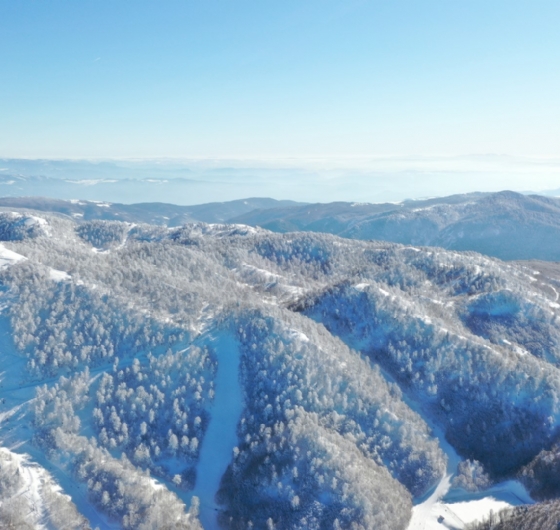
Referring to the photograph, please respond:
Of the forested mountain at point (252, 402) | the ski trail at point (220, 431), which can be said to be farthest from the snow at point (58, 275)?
the ski trail at point (220, 431)

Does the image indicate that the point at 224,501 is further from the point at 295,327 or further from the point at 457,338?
the point at 457,338

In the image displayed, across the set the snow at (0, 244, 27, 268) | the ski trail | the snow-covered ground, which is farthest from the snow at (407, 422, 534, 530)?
the snow at (0, 244, 27, 268)

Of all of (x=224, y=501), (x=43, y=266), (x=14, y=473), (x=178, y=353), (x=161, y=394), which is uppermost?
(x=43, y=266)

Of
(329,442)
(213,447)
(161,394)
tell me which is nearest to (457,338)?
(329,442)

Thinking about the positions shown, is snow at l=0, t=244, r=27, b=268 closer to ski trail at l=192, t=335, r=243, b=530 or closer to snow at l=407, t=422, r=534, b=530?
ski trail at l=192, t=335, r=243, b=530

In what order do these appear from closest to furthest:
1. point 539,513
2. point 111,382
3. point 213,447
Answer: point 539,513, point 213,447, point 111,382

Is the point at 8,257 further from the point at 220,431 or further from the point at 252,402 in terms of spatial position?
the point at 252,402
